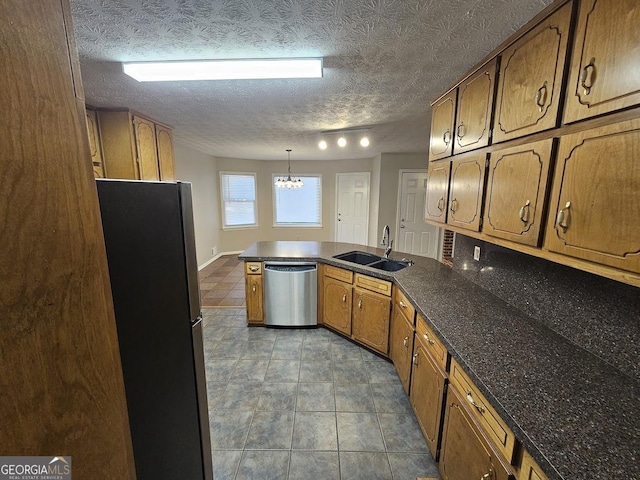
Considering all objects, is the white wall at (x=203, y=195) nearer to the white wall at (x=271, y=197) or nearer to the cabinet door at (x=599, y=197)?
the white wall at (x=271, y=197)

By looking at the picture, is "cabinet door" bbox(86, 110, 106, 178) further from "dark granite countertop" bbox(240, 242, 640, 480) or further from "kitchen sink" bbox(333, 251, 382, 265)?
"dark granite countertop" bbox(240, 242, 640, 480)

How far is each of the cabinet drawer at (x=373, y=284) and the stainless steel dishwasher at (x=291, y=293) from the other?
0.58 metres

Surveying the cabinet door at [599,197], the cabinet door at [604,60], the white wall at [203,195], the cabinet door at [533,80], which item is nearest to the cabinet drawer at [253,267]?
the white wall at [203,195]

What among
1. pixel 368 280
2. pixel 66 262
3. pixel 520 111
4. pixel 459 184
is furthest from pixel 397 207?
pixel 66 262

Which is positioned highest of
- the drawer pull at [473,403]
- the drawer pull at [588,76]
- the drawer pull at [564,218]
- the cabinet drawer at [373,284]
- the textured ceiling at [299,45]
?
the textured ceiling at [299,45]

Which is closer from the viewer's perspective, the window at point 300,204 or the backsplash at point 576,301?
the backsplash at point 576,301

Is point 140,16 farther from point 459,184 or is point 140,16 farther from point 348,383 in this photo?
point 348,383

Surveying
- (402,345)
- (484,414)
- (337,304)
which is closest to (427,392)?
(402,345)

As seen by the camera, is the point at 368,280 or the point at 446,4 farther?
the point at 368,280

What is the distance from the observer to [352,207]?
6773 mm

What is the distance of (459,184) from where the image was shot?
73.2 inches

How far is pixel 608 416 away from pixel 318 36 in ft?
6.80

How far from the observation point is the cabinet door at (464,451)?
1009 millimetres

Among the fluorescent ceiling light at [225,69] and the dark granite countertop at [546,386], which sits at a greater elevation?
the fluorescent ceiling light at [225,69]
